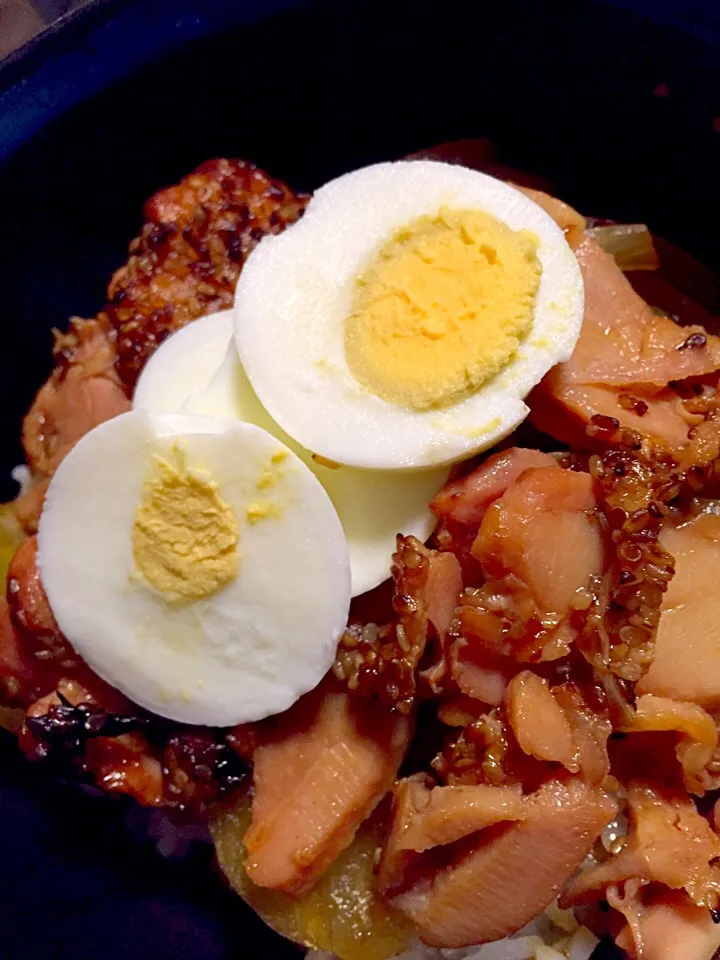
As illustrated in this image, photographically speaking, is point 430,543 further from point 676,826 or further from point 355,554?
point 676,826

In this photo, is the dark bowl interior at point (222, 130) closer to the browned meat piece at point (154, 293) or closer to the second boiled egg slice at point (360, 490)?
the browned meat piece at point (154, 293)

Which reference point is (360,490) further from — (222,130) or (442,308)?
(222,130)

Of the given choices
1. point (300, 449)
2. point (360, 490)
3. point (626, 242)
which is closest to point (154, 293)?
point (300, 449)

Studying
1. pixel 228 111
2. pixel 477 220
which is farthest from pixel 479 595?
pixel 228 111

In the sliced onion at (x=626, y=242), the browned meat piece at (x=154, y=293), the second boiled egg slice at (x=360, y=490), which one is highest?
the browned meat piece at (x=154, y=293)

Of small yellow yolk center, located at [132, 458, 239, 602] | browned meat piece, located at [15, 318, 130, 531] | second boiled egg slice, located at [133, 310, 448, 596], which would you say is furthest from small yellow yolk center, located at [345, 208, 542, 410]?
browned meat piece, located at [15, 318, 130, 531]

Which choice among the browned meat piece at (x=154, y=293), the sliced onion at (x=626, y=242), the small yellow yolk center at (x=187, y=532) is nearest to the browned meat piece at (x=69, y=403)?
the browned meat piece at (x=154, y=293)

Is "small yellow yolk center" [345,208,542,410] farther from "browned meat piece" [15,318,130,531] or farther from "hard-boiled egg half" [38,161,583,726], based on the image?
"browned meat piece" [15,318,130,531]
